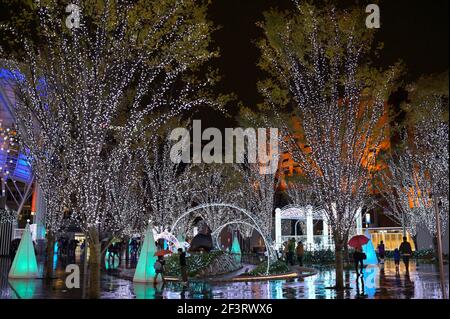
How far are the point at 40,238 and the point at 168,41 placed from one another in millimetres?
25750

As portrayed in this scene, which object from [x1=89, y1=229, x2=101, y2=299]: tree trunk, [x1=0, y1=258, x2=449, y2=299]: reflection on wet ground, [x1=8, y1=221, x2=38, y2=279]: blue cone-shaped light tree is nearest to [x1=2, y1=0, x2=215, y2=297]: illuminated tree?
[x1=89, y1=229, x2=101, y2=299]: tree trunk

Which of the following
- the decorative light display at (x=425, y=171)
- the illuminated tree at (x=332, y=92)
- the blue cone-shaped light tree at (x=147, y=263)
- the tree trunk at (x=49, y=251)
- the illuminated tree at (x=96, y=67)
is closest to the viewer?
the illuminated tree at (x=96, y=67)

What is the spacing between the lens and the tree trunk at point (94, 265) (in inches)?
476

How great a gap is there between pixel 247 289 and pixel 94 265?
5222 millimetres

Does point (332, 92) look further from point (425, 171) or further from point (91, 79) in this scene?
point (425, 171)

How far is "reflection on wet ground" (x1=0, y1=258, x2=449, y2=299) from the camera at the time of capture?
13.4 meters

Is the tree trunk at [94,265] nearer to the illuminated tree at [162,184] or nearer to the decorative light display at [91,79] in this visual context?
the decorative light display at [91,79]

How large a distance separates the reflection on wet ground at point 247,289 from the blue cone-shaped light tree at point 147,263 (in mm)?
436

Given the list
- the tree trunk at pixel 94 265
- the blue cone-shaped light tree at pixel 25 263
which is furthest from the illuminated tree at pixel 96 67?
the blue cone-shaped light tree at pixel 25 263

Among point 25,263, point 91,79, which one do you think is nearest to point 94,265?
point 91,79

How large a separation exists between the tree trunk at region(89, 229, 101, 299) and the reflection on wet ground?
1182mm

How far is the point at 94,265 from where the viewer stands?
40.1 ft

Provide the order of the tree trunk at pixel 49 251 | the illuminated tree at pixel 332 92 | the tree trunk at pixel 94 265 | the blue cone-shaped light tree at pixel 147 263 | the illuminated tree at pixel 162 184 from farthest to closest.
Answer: the illuminated tree at pixel 162 184 → the tree trunk at pixel 49 251 → the blue cone-shaped light tree at pixel 147 263 → the illuminated tree at pixel 332 92 → the tree trunk at pixel 94 265
